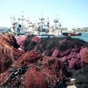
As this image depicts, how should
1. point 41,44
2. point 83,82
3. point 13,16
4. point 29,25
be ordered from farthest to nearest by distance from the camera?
point 29,25, point 13,16, point 41,44, point 83,82

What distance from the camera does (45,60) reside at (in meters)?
6.52

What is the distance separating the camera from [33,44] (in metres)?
8.76

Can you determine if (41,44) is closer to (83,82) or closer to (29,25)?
(83,82)

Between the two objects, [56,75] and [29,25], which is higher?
[56,75]

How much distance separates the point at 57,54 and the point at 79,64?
2.39ft

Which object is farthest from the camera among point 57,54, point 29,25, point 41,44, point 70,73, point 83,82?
point 29,25

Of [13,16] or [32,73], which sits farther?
[13,16]

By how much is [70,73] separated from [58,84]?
Result: 82cm

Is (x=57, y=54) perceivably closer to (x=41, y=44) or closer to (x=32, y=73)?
(x=41, y=44)

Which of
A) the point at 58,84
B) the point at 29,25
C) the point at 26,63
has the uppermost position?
the point at 26,63

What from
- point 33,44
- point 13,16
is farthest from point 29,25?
point 33,44

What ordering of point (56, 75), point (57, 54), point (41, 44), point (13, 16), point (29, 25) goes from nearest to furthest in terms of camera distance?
point (56, 75) < point (57, 54) < point (41, 44) < point (13, 16) < point (29, 25)

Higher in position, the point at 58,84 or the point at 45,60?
the point at 45,60

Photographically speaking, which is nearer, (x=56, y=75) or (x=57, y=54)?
(x=56, y=75)
